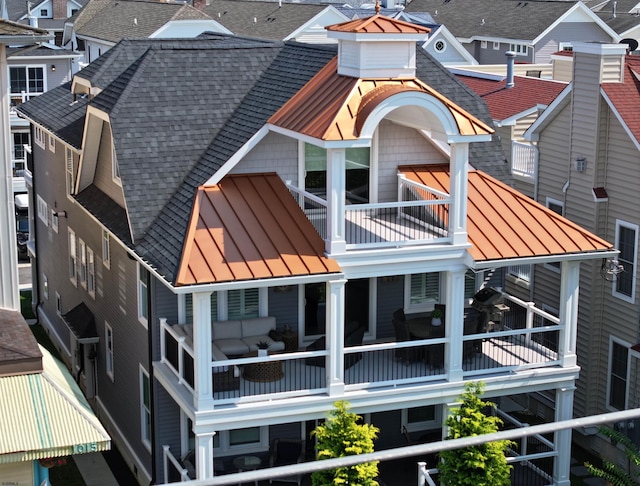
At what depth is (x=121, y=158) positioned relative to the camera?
21203 mm

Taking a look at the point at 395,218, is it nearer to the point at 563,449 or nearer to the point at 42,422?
the point at 563,449

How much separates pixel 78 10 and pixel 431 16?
27.7 metres

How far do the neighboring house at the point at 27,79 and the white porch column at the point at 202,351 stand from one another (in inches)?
1348

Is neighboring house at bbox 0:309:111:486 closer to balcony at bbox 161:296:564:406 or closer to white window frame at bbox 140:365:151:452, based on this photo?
balcony at bbox 161:296:564:406

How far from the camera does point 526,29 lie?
226 feet

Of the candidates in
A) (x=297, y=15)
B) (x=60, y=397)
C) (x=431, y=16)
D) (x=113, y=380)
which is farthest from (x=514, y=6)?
(x=60, y=397)

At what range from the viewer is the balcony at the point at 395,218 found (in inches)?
762

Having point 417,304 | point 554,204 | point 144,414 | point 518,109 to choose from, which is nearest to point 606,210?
point 554,204

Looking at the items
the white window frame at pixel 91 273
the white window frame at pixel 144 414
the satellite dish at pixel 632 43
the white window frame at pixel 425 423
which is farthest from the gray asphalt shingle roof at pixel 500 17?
the white window frame at pixel 144 414

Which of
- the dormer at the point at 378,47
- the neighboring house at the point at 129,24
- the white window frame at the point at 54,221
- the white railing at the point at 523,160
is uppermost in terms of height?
the neighboring house at the point at 129,24

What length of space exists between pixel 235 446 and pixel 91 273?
752 centimetres

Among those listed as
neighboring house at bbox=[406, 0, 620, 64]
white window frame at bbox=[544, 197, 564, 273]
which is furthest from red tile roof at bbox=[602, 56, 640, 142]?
neighboring house at bbox=[406, 0, 620, 64]

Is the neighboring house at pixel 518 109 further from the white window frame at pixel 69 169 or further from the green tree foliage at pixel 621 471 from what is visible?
the white window frame at pixel 69 169

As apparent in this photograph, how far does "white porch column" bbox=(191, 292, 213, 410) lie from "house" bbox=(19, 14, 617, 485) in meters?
0.03
